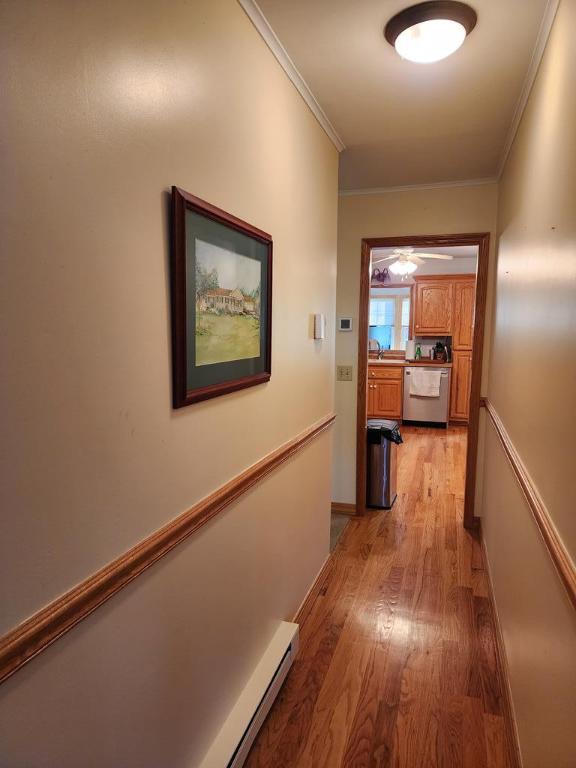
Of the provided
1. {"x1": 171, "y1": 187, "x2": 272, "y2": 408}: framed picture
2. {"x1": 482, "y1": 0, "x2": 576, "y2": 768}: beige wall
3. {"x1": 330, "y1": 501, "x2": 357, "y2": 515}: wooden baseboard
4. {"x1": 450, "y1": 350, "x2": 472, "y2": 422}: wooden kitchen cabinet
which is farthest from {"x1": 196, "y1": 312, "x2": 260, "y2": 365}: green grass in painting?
{"x1": 450, "y1": 350, "x2": 472, "y2": 422}: wooden kitchen cabinet

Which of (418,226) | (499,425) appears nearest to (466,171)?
(418,226)

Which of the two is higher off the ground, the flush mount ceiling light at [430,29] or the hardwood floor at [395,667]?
the flush mount ceiling light at [430,29]

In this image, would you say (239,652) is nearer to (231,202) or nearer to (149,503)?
(149,503)

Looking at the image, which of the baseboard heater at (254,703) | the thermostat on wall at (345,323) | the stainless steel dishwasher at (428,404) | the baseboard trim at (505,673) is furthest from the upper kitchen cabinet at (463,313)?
the baseboard heater at (254,703)

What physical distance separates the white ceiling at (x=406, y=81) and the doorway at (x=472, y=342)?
489mm

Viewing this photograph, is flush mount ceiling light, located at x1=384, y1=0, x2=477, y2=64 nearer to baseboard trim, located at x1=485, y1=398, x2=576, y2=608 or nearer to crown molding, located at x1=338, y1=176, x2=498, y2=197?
baseboard trim, located at x1=485, y1=398, x2=576, y2=608

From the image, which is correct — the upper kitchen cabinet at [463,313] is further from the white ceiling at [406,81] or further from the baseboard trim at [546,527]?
the baseboard trim at [546,527]

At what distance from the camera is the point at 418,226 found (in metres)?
3.40

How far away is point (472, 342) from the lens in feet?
11.2

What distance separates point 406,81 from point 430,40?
1.23 feet

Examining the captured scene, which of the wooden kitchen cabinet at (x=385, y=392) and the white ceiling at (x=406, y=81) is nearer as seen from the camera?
the white ceiling at (x=406, y=81)

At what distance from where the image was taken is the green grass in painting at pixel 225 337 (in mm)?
1318

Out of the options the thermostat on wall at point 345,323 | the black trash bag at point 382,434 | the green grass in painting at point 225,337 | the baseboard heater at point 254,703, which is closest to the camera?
the green grass in painting at point 225,337

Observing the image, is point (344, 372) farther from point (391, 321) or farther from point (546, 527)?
point (391, 321)
